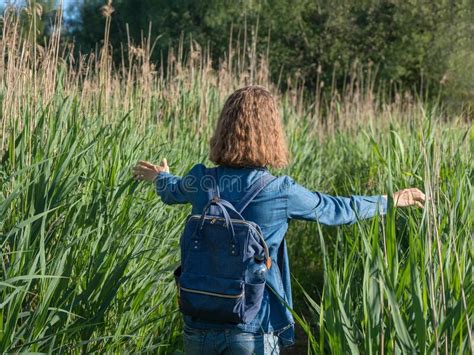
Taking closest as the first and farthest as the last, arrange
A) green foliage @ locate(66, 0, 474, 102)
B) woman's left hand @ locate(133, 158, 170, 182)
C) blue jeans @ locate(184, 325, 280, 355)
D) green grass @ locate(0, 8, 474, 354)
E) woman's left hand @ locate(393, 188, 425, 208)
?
1. green grass @ locate(0, 8, 474, 354)
2. blue jeans @ locate(184, 325, 280, 355)
3. woman's left hand @ locate(393, 188, 425, 208)
4. woman's left hand @ locate(133, 158, 170, 182)
5. green foliage @ locate(66, 0, 474, 102)

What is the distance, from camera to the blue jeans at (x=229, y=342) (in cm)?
229

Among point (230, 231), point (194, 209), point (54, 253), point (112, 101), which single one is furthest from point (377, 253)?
point (112, 101)

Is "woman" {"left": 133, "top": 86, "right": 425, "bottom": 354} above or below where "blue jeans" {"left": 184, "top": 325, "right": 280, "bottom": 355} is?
above

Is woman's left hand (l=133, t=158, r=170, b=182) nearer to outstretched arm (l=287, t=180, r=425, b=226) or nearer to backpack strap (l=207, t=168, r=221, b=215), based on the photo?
backpack strap (l=207, t=168, r=221, b=215)

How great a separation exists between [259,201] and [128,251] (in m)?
1.11

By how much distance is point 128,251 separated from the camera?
3.23 metres

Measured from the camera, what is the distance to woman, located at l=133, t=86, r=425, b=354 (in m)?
2.31

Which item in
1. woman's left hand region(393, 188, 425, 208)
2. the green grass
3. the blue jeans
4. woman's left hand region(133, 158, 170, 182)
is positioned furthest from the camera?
woman's left hand region(133, 158, 170, 182)

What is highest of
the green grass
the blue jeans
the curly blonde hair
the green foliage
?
the green foliage

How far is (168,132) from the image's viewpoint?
5656mm

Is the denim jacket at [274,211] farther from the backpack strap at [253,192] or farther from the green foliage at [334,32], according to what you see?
the green foliage at [334,32]

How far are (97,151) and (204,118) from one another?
233 centimetres

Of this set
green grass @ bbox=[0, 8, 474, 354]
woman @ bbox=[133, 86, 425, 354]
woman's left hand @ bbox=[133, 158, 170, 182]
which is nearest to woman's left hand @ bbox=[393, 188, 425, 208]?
green grass @ bbox=[0, 8, 474, 354]

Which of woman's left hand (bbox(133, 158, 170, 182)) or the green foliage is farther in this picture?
the green foliage
